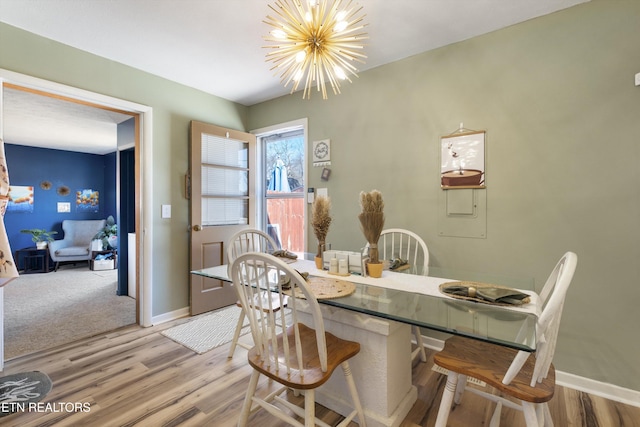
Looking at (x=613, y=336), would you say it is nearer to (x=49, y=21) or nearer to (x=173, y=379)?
(x=173, y=379)

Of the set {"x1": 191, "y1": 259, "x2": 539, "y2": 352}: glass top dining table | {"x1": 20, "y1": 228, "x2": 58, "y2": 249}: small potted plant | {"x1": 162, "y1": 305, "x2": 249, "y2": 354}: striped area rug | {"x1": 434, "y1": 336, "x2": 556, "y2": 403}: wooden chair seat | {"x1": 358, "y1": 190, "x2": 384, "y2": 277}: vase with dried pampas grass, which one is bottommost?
{"x1": 162, "y1": 305, "x2": 249, "y2": 354}: striped area rug

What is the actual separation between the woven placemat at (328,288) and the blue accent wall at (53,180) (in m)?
6.92

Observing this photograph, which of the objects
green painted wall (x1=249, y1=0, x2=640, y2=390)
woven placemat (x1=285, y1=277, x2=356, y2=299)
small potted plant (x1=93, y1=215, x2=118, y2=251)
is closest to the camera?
woven placemat (x1=285, y1=277, x2=356, y2=299)

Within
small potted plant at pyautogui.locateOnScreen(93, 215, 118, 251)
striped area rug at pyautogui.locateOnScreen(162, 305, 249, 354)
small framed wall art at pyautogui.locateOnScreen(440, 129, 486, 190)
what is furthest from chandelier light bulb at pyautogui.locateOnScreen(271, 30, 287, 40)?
small potted plant at pyautogui.locateOnScreen(93, 215, 118, 251)

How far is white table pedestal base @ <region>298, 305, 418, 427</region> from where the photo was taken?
1519mm

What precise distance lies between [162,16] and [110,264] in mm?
5353

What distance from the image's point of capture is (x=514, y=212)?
2.09 m

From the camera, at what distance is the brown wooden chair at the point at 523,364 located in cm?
103

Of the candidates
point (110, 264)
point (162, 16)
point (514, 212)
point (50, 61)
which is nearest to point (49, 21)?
point (50, 61)

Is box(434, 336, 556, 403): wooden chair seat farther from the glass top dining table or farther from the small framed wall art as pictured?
the small framed wall art

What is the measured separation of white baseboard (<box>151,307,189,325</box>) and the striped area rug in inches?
6.6

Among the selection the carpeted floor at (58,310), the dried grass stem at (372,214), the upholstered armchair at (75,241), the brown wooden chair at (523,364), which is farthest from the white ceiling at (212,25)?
the upholstered armchair at (75,241)

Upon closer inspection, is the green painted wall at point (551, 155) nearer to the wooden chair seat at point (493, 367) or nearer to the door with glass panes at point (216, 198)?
the wooden chair seat at point (493, 367)

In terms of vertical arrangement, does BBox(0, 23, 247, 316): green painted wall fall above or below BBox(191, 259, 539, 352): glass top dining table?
above
